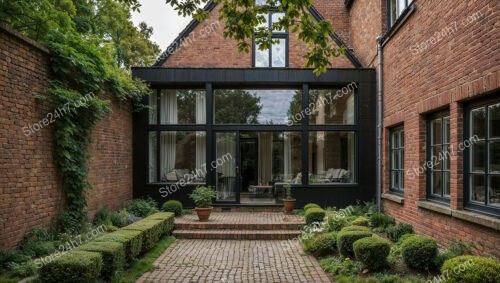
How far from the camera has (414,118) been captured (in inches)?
304

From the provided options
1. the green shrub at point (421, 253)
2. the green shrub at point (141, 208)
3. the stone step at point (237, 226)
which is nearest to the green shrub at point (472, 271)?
the green shrub at point (421, 253)

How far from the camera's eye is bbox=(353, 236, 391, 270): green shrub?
5.21 metres

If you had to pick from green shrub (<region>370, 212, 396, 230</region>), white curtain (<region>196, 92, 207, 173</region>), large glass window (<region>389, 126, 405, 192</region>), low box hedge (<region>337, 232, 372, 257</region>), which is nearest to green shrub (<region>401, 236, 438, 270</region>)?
low box hedge (<region>337, 232, 372, 257</region>)

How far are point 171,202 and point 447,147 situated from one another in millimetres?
7076

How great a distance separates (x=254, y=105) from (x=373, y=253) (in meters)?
7.02

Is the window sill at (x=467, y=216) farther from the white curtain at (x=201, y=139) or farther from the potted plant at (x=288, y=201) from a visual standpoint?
the white curtain at (x=201, y=139)

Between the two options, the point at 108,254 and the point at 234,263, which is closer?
the point at 108,254

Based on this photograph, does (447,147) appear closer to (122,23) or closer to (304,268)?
(304,268)

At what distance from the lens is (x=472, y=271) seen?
12.7 feet

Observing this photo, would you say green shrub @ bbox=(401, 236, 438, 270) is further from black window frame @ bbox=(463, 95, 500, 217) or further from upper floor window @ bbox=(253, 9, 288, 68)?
upper floor window @ bbox=(253, 9, 288, 68)

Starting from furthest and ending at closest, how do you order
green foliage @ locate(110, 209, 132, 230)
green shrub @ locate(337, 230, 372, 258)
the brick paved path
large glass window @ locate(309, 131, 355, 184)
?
large glass window @ locate(309, 131, 355, 184) → green foliage @ locate(110, 209, 132, 230) → green shrub @ locate(337, 230, 372, 258) → the brick paved path

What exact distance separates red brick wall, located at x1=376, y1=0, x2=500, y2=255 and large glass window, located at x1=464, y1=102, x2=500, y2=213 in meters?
0.18

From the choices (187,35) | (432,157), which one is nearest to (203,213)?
(432,157)

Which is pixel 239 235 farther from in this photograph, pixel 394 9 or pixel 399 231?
pixel 394 9
